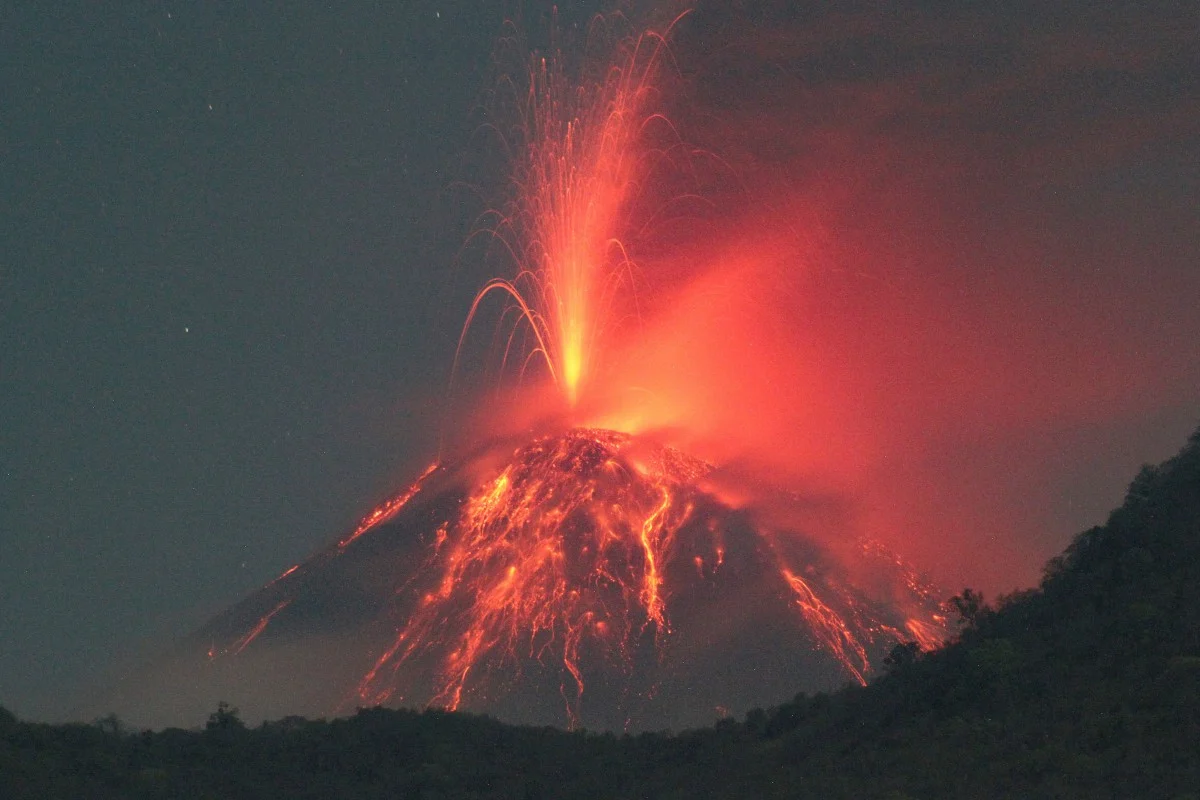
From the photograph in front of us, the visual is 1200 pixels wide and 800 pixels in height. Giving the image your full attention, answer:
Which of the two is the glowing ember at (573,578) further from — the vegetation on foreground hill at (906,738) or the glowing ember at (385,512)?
the vegetation on foreground hill at (906,738)

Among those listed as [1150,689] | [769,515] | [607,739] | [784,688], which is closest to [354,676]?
[784,688]

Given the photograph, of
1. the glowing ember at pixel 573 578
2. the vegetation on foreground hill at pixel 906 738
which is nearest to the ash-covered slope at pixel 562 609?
the glowing ember at pixel 573 578

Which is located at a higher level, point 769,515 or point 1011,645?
point 769,515

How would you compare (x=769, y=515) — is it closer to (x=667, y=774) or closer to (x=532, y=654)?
(x=532, y=654)

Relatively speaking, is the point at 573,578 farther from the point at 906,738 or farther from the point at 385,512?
the point at 906,738

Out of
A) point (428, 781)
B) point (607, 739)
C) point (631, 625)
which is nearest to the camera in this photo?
point (428, 781)

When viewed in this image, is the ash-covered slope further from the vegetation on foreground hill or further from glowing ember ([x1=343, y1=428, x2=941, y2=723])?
the vegetation on foreground hill
